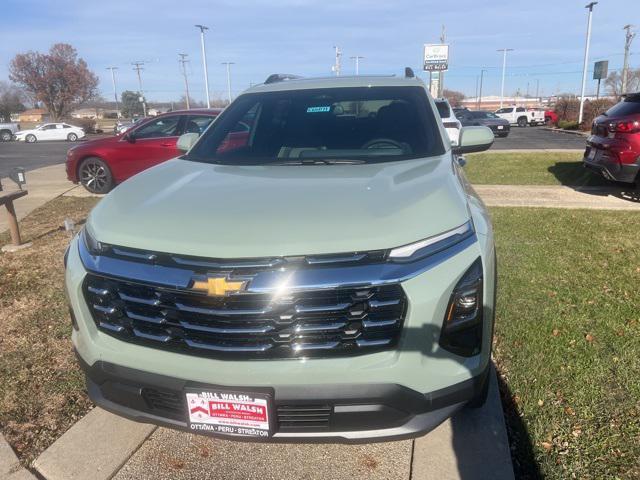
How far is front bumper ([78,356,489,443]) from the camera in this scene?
1.81m

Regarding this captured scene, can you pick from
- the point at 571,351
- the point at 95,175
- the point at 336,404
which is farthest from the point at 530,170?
the point at 336,404

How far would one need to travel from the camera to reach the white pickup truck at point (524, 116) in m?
40.6

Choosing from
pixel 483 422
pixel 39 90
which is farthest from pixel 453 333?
pixel 39 90

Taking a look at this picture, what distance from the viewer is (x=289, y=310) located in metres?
1.79

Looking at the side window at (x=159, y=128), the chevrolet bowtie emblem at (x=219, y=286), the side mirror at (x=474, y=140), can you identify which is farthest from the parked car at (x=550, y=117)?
the chevrolet bowtie emblem at (x=219, y=286)

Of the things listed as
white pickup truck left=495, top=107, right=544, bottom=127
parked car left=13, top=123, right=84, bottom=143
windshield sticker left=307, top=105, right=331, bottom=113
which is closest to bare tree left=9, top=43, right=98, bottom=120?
parked car left=13, top=123, right=84, bottom=143

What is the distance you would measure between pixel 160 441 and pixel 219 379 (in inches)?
38.0

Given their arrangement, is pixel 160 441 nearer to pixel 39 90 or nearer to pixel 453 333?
pixel 453 333

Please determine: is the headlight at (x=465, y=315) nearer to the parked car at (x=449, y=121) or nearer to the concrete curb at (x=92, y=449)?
the concrete curb at (x=92, y=449)

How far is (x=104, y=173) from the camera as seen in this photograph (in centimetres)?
973

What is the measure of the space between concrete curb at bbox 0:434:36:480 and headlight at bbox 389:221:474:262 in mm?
2056

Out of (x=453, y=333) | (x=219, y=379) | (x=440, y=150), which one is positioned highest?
(x=440, y=150)

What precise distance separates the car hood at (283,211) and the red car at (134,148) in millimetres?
7299

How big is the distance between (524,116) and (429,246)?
43.5m
